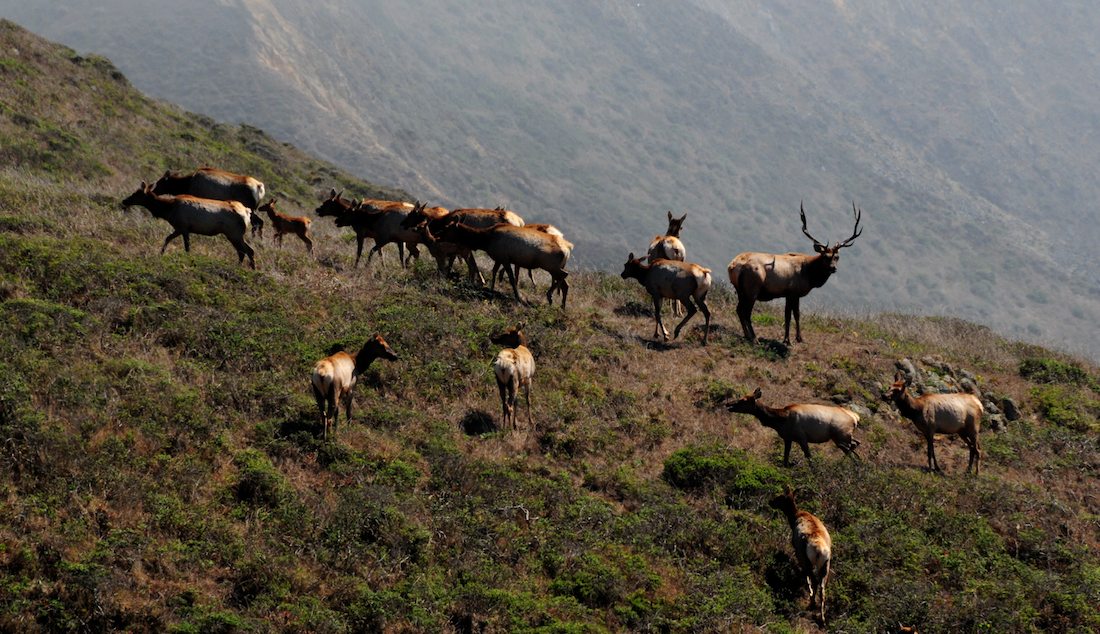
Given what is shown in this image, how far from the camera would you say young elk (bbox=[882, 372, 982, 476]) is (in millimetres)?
17656

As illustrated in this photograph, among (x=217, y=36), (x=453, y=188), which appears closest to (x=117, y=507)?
(x=453, y=188)

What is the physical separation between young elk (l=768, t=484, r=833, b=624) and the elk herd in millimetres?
2886

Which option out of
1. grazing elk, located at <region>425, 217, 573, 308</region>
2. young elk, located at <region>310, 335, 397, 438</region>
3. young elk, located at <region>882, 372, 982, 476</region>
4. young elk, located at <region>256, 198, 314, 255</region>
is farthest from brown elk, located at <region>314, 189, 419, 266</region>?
young elk, located at <region>882, 372, 982, 476</region>

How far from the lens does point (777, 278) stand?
23062mm

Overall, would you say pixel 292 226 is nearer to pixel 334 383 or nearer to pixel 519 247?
pixel 519 247

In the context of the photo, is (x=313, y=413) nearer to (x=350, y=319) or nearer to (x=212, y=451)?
(x=212, y=451)

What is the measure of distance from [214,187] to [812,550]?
16.7m

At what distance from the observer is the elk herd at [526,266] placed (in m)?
16.5

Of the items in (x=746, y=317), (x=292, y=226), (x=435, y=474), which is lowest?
(x=435, y=474)

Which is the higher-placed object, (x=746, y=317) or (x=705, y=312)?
(x=746, y=317)

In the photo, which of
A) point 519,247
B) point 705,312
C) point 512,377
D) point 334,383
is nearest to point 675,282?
point 705,312

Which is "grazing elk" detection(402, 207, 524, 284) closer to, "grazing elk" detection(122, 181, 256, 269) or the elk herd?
the elk herd

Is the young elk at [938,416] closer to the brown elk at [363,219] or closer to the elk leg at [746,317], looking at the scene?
the elk leg at [746,317]

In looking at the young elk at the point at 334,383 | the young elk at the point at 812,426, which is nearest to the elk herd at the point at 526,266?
the young elk at the point at 812,426
